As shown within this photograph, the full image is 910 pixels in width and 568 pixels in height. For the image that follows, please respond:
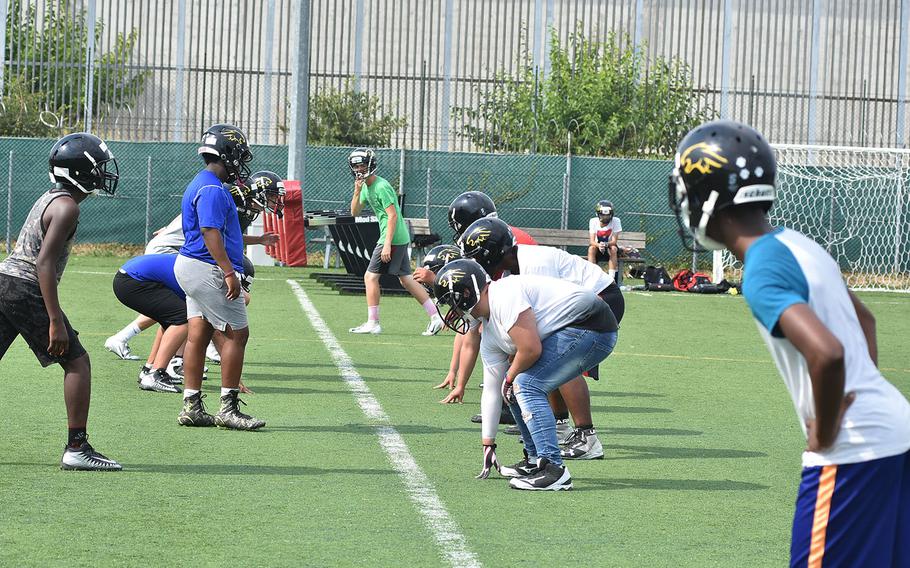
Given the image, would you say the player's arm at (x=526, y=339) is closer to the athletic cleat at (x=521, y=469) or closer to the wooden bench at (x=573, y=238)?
the athletic cleat at (x=521, y=469)

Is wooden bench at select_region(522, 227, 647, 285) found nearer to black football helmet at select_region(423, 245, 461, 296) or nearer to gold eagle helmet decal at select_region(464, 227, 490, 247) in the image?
black football helmet at select_region(423, 245, 461, 296)

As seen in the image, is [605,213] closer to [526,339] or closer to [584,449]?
[584,449]

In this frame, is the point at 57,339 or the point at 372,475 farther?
the point at 372,475

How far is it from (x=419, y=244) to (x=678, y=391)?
375 inches

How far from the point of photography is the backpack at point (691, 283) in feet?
75.2

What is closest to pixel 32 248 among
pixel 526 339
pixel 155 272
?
pixel 526 339

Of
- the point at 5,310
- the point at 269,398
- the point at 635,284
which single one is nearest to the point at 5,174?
the point at 635,284

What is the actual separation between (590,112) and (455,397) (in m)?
19.0

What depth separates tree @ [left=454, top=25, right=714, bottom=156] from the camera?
2827cm

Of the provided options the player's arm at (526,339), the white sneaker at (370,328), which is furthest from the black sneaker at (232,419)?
the white sneaker at (370,328)

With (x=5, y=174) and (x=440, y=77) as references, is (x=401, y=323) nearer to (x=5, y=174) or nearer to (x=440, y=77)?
(x=5, y=174)

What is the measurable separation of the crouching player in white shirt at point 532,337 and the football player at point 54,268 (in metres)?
1.92

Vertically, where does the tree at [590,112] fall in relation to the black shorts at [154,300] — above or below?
above

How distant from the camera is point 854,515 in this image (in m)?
3.59
